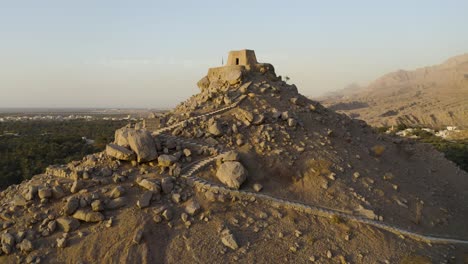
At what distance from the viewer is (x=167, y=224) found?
9.16 m

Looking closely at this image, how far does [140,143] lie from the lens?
11031 mm

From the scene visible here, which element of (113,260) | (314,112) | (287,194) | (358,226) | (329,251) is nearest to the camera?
(113,260)

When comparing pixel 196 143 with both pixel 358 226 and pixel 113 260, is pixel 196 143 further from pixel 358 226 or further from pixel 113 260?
pixel 358 226

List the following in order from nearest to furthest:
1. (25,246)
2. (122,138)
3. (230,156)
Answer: (25,246), (230,156), (122,138)

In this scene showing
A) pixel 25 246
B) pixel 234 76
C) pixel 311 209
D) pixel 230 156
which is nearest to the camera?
pixel 25 246

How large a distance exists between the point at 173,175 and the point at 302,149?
4.72m

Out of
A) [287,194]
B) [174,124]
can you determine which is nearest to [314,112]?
[287,194]

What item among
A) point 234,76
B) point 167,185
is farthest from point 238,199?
point 234,76

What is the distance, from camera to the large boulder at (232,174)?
33.6 ft

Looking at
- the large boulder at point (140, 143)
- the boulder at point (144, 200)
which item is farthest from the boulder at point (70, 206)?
the large boulder at point (140, 143)

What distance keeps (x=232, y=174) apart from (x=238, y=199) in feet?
2.63

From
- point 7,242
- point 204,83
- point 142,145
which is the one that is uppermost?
point 204,83

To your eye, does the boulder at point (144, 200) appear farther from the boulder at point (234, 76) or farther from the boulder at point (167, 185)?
the boulder at point (234, 76)

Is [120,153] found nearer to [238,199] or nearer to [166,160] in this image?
[166,160]
